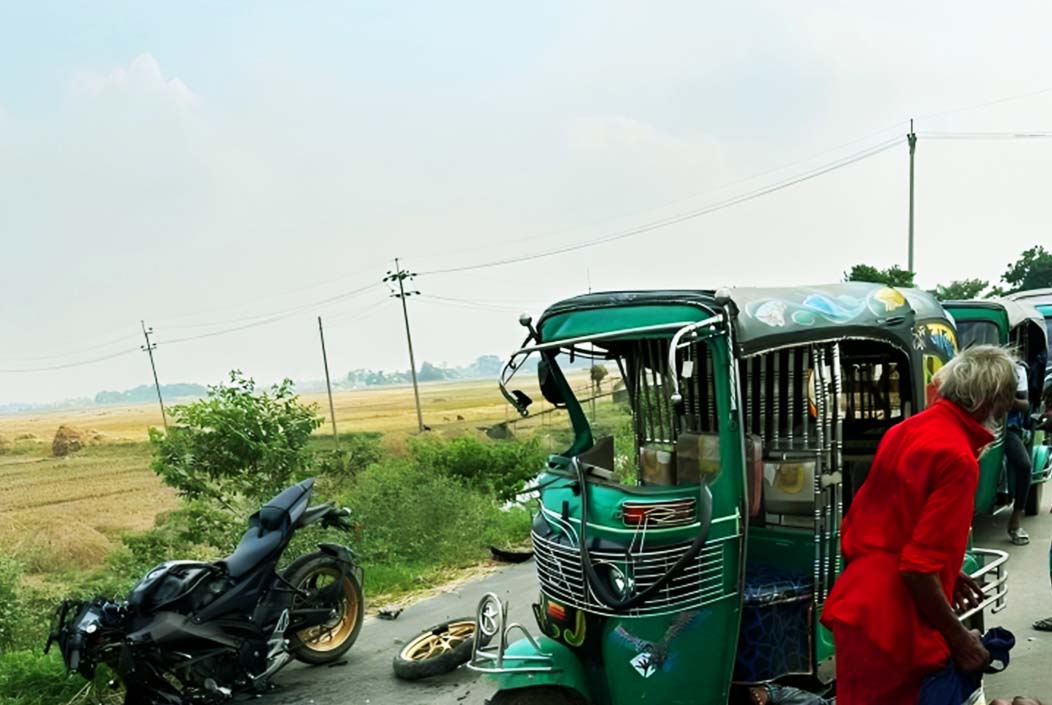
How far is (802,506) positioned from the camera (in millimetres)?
4297

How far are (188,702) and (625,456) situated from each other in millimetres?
4166

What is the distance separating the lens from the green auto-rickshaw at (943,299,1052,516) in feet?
24.4

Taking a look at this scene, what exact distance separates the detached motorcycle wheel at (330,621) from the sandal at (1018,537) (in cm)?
612

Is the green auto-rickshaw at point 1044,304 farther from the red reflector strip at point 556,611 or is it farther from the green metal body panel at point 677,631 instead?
the red reflector strip at point 556,611

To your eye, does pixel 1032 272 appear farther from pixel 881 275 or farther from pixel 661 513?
pixel 661 513

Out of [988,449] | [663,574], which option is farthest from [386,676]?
[988,449]

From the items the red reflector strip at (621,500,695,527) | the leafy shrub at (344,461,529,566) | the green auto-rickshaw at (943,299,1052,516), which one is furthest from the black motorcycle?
the green auto-rickshaw at (943,299,1052,516)

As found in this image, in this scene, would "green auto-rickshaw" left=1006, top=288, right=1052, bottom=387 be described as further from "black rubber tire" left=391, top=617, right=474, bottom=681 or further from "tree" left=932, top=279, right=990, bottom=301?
"tree" left=932, top=279, right=990, bottom=301

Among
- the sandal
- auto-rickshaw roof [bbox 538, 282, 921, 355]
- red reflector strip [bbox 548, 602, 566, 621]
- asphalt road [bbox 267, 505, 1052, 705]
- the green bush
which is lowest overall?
the sandal

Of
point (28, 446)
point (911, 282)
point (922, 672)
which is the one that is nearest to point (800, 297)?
point (922, 672)

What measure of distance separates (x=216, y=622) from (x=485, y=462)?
11.4 m

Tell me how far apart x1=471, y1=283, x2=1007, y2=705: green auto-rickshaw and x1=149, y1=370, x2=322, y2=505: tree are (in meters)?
5.67

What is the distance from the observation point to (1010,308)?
863 centimetres

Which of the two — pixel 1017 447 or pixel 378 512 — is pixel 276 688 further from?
pixel 1017 447
